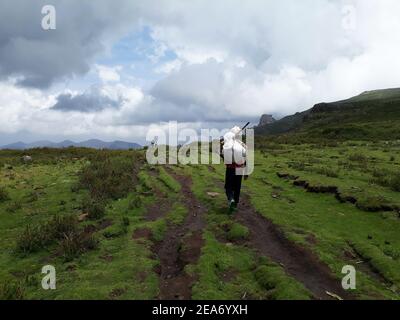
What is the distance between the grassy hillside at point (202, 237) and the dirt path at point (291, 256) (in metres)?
0.04

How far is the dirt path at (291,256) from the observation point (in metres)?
12.1

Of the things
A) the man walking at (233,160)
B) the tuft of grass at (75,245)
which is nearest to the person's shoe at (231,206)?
the man walking at (233,160)

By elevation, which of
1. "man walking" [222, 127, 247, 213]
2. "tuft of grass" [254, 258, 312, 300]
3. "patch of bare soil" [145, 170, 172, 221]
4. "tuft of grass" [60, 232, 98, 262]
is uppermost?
"man walking" [222, 127, 247, 213]

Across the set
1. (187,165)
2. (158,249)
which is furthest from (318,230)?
(187,165)

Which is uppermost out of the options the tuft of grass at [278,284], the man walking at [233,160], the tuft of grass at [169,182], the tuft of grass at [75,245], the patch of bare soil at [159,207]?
the man walking at [233,160]

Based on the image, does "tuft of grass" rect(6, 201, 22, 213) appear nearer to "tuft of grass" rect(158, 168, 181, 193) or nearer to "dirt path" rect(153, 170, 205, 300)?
"tuft of grass" rect(158, 168, 181, 193)

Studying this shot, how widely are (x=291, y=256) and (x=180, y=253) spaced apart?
377cm

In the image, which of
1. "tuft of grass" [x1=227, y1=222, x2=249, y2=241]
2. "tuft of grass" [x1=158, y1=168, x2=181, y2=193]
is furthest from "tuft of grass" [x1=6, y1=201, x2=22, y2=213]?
"tuft of grass" [x1=227, y1=222, x2=249, y2=241]

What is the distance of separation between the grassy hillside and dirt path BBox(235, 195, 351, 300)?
41mm

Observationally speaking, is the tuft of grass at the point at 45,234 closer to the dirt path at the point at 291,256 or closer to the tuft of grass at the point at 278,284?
the dirt path at the point at 291,256

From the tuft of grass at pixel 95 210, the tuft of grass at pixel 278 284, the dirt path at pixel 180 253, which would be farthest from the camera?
the tuft of grass at pixel 95 210

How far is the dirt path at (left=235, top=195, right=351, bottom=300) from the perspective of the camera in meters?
12.1

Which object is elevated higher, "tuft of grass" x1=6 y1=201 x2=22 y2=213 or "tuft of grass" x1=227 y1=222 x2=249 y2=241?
"tuft of grass" x1=6 y1=201 x2=22 y2=213

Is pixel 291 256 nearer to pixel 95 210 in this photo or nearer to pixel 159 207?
pixel 159 207
